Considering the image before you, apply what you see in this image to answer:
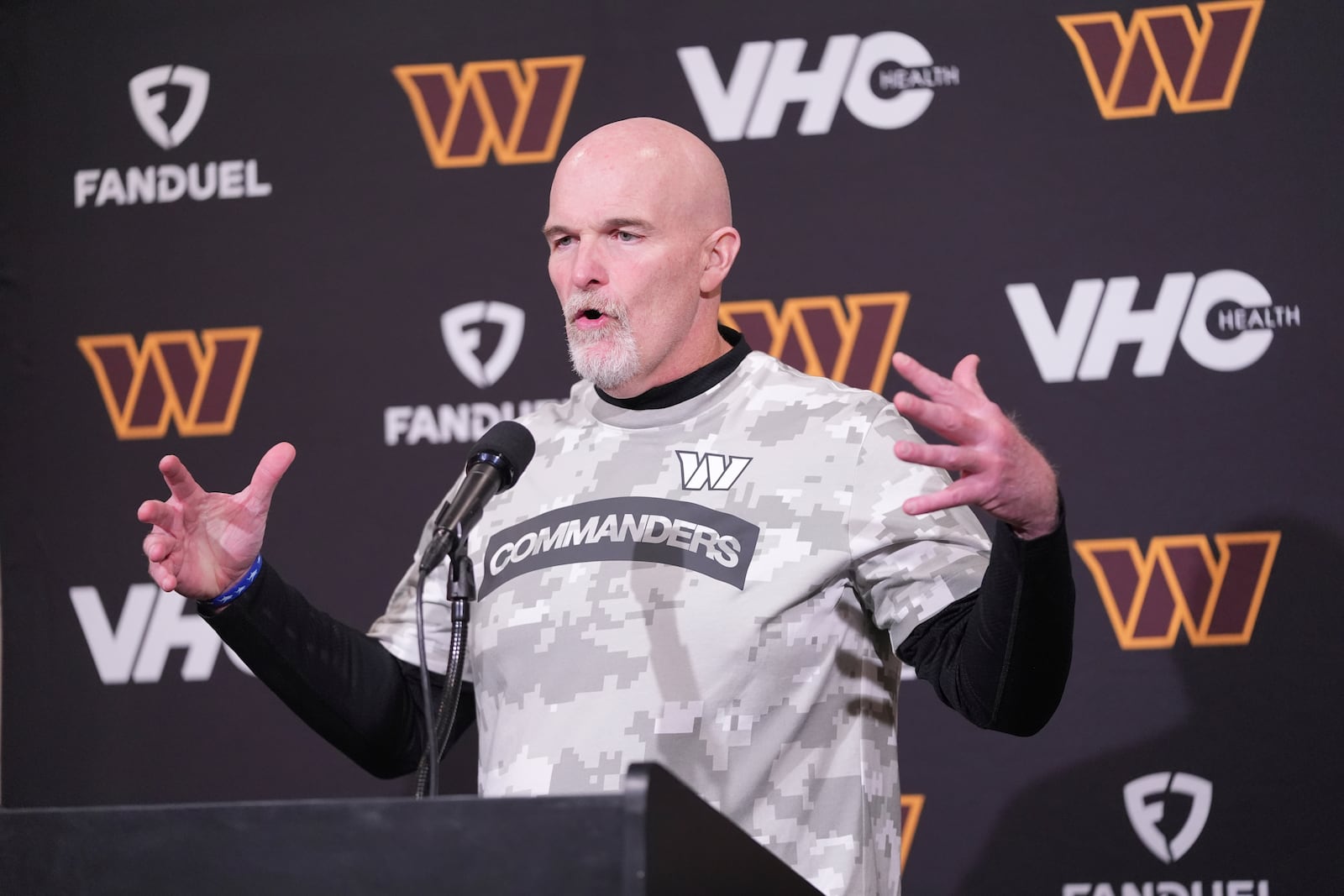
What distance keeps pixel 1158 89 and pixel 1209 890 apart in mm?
1562

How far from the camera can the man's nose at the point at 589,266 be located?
197 cm

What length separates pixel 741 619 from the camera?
1782 mm

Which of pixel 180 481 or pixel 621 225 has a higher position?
pixel 621 225

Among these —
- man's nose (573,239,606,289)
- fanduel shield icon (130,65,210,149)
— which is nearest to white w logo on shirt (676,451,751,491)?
man's nose (573,239,606,289)

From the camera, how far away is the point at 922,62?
9.45 ft

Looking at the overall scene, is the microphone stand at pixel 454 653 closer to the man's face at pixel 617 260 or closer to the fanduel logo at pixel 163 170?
the man's face at pixel 617 260

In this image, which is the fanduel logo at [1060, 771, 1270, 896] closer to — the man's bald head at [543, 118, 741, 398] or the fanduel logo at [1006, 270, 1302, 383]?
the fanduel logo at [1006, 270, 1302, 383]

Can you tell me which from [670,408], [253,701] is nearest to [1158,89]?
[670,408]

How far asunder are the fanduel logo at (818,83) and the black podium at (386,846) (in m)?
2.11

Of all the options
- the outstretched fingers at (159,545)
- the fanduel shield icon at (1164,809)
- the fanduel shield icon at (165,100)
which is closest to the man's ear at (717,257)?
the outstretched fingers at (159,545)

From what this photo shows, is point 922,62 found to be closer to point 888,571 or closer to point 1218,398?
Result: point 1218,398

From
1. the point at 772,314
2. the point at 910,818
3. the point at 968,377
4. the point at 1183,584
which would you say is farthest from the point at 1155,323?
the point at 968,377

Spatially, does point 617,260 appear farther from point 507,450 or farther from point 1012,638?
point 1012,638

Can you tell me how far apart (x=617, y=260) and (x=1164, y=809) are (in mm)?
1536
